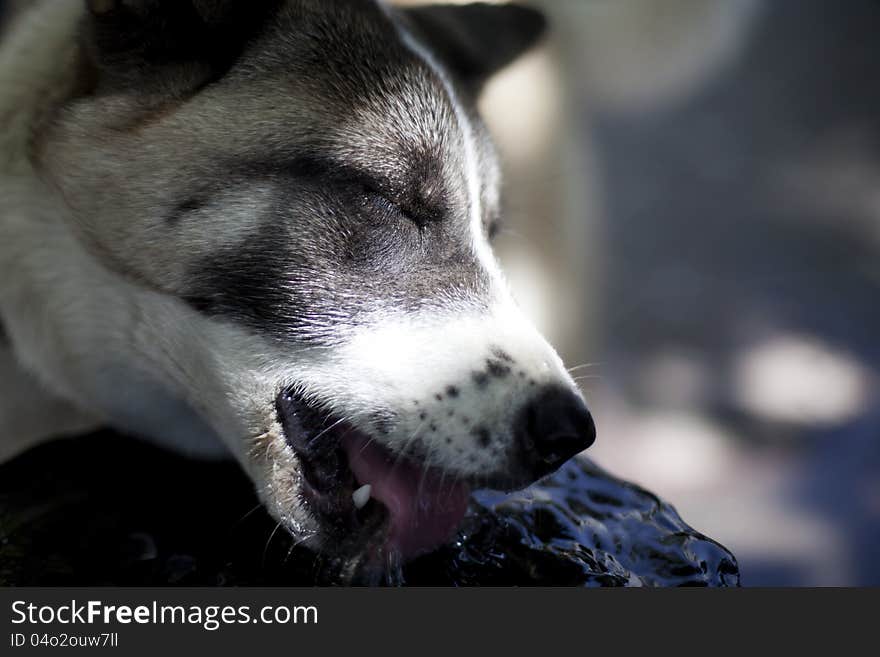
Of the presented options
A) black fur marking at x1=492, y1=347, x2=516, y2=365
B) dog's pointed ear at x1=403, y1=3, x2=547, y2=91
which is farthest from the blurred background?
black fur marking at x1=492, y1=347, x2=516, y2=365

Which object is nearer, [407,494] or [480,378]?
[480,378]

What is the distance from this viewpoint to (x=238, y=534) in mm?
2010

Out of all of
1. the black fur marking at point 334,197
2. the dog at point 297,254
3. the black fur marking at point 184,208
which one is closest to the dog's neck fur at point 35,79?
the dog at point 297,254

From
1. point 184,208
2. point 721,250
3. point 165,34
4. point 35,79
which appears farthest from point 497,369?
point 721,250

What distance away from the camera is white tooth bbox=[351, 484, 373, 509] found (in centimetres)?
186

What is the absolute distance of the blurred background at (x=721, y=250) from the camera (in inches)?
116

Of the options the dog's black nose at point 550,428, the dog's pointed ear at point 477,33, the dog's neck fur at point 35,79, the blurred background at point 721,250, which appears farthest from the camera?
the blurred background at point 721,250

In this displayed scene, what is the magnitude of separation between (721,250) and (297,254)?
91.0 inches

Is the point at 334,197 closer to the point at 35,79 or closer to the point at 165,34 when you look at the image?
the point at 165,34

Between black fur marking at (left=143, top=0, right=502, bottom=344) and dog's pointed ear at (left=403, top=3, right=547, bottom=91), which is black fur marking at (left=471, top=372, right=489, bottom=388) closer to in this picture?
black fur marking at (left=143, top=0, right=502, bottom=344)

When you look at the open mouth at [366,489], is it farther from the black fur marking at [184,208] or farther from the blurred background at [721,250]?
the blurred background at [721,250]

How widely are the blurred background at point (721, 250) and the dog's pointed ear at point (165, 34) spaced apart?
2.80 feet

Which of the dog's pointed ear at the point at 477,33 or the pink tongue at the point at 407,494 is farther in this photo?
the dog's pointed ear at the point at 477,33

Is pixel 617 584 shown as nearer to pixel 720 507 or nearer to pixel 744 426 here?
pixel 720 507
